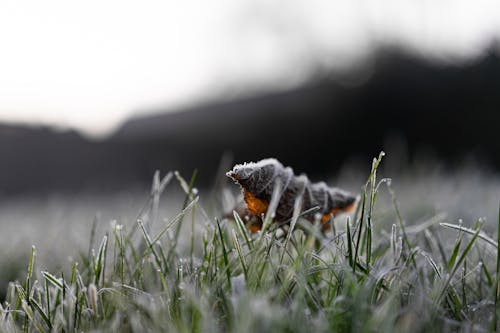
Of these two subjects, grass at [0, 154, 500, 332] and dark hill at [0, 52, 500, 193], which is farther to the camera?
dark hill at [0, 52, 500, 193]

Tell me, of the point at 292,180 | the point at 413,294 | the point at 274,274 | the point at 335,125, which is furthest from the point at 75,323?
the point at 335,125

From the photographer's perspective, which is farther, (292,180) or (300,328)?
(292,180)

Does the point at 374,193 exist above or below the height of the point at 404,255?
above

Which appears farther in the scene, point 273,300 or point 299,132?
point 299,132

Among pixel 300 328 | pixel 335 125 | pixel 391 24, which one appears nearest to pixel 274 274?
pixel 300 328

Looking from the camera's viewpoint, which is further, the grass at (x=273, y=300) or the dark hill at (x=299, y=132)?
the dark hill at (x=299, y=132)

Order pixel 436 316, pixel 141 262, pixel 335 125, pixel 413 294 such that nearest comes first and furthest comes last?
pixel 436 316
pixel 413 294
pixel 141 262
pixel 335 125

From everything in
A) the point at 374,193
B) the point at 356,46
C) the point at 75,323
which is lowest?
the point at 75,323

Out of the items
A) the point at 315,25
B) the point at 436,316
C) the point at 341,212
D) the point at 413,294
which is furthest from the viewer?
the point at 315,25

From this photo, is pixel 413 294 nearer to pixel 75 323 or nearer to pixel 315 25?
pixel 75 323
